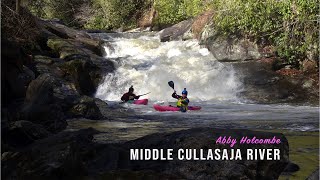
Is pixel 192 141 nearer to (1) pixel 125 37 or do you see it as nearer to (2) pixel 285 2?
(2) pixel 285 2

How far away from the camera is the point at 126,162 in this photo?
→ 15.7ft

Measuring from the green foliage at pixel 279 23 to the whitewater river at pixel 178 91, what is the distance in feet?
6.90

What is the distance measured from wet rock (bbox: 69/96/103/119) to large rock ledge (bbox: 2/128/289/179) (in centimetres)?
578

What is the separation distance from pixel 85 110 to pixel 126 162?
6.58 metres

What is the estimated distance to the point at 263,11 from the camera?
60.0ft

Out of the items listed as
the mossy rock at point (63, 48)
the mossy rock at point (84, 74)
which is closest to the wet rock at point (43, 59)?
the mossy rock at point (84, 74)

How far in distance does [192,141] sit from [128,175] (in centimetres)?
112

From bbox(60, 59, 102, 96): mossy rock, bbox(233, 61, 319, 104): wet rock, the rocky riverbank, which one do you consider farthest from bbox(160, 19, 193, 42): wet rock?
the rocky riverbank

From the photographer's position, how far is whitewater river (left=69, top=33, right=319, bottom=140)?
1005 centimetres

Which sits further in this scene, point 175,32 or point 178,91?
point 175,32

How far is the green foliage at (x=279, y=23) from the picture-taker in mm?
17016

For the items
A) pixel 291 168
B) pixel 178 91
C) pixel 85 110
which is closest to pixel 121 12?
pixel 178 91

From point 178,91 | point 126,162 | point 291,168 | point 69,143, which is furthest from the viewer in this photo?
point 178,91

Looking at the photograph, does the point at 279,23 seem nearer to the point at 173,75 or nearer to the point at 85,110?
the point at 173,75
